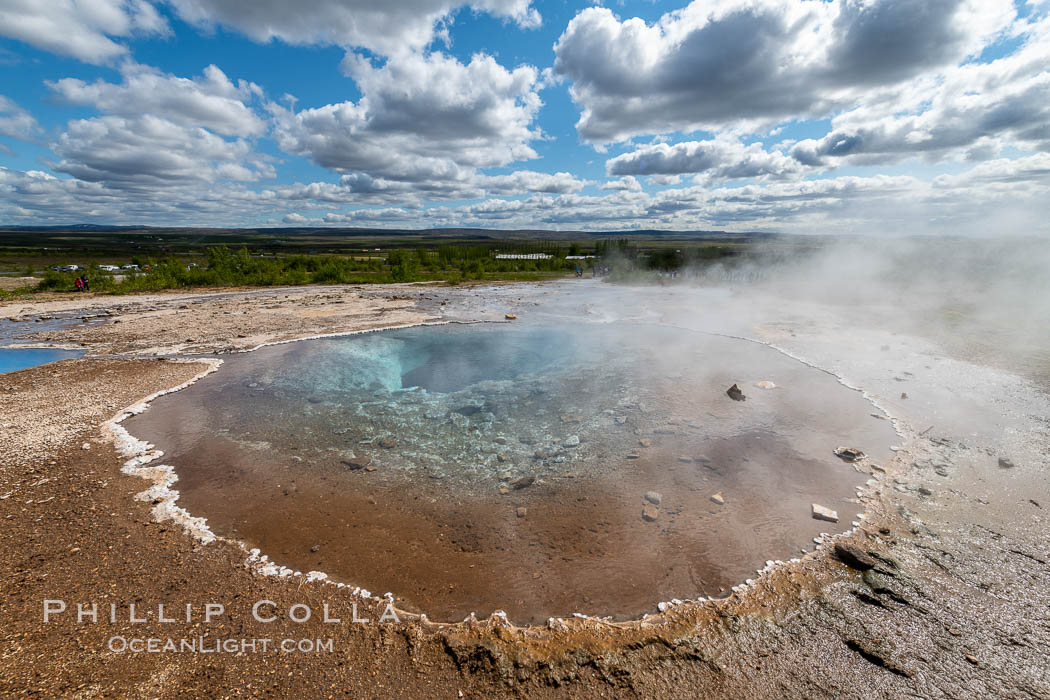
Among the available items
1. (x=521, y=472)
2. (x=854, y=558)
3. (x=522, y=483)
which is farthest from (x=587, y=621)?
(x=854, y=558)

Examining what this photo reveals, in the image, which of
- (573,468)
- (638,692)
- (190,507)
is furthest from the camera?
(573,468)

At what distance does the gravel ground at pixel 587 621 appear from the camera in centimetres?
380

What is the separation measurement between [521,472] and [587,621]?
136 inches

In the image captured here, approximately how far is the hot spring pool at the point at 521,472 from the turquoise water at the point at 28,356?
277 inches

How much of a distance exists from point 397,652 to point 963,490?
9000mm

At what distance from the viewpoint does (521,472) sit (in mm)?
7770

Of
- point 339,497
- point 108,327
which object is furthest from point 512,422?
point 108,327

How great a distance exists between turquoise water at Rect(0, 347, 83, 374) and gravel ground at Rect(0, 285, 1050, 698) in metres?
10.1

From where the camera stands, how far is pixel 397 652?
4.10 m

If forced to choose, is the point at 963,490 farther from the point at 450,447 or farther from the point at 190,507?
the point at 190,507

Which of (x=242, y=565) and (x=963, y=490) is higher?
(x=242, y=565)

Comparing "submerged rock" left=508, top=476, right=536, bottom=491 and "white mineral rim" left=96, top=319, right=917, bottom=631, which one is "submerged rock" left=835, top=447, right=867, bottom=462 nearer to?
"white mineral rim" left=96, top=319, right=917, bottom=631

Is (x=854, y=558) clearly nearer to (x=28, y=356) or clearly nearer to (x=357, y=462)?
(x=357, y=462)

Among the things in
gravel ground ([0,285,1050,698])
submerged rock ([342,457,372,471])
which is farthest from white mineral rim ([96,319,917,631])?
submerged rock ([342,457,372,471])
